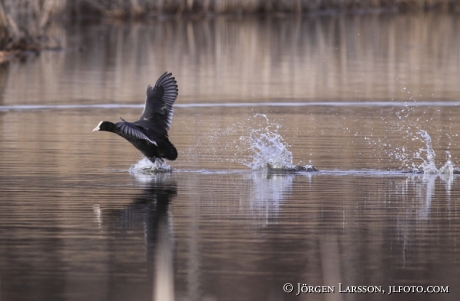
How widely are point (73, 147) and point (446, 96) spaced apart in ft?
22.1

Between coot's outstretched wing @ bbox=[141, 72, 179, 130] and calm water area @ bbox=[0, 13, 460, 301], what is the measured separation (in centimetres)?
48

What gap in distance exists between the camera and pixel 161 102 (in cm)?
1174

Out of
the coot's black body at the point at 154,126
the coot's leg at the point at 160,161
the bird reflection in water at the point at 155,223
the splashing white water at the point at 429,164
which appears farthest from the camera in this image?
the coot's leg at the point at 160,161

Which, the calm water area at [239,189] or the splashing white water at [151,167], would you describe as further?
the splashing white water at [151,167]

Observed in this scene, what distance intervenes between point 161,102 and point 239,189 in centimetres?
217

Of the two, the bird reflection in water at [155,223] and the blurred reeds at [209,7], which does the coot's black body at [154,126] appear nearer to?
the bird reflection in water at [155,223]

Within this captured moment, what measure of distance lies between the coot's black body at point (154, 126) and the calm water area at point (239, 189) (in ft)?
0.95

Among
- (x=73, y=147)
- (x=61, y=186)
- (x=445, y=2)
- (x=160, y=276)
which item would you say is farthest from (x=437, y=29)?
(x=160, y=276)

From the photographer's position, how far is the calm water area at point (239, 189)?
270 inches

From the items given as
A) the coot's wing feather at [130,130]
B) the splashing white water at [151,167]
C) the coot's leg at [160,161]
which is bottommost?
the splashing white water at [151,167]

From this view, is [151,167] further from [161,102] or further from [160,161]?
[161,102]

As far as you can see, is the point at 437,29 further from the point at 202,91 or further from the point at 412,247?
the point at 412,247

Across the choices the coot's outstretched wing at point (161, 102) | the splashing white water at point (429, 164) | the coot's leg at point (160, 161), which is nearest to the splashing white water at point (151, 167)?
the coot's leg at point (160, 161)

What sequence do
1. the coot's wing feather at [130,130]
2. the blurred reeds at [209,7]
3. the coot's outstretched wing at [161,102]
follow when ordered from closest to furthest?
the coot's wing feather at [130,130], the coot's outstretched wing at [161,102], the blurred reeds at [209,7]
